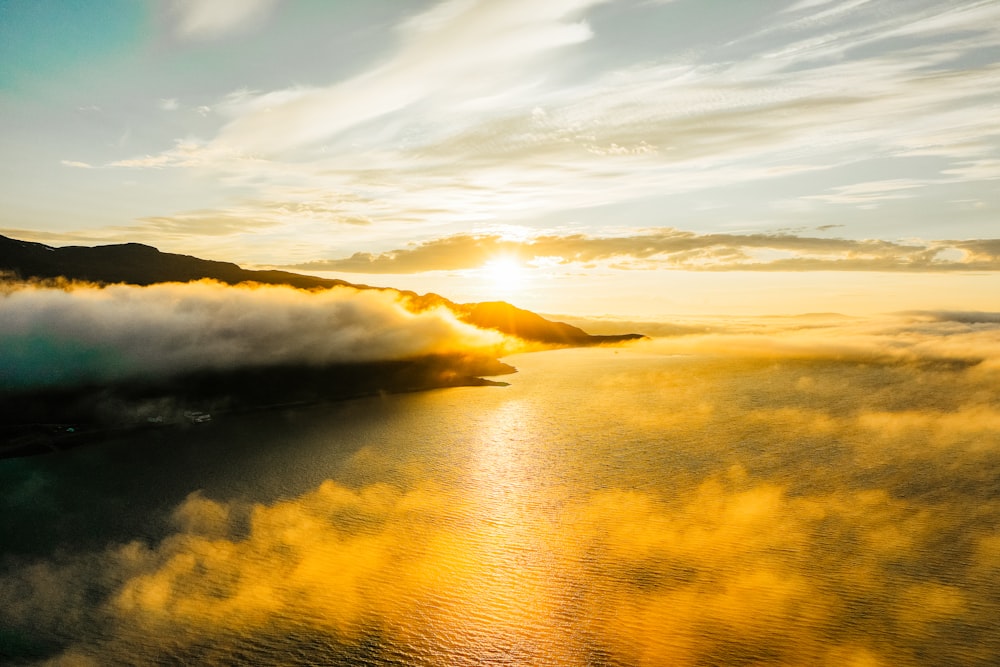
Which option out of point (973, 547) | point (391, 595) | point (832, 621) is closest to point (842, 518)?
point (973, 547)

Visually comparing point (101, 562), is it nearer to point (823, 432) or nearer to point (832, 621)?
point (832, 621)

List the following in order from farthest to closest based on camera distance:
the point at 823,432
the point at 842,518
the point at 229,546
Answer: the point at 823,432 < the point at 842,518 < the point at 229,546

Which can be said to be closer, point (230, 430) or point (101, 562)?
point (101, 562)

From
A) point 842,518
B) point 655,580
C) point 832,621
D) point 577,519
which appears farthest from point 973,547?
point 577,519

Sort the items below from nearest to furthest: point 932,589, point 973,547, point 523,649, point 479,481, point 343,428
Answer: point 523,649, point 932,589, point 973,547, point 479,481, point 343,428

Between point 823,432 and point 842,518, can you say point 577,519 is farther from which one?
point 823,432

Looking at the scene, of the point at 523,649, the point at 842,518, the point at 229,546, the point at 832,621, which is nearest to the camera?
the point at 523,649
